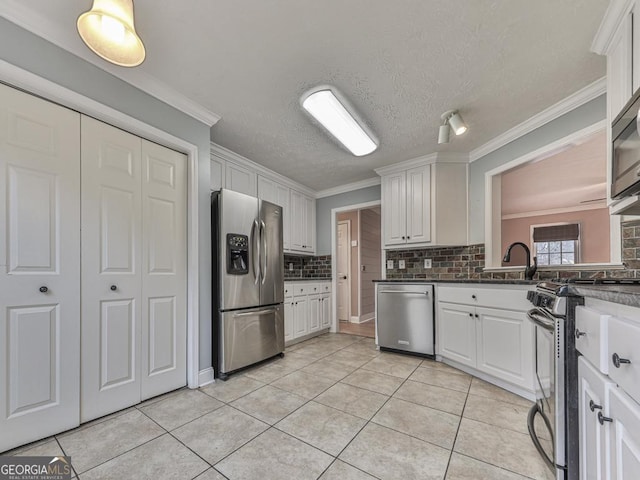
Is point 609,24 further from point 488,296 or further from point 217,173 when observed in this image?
point 217,173

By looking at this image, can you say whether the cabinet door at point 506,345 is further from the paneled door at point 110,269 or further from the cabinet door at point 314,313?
the paneled door at point 110,269

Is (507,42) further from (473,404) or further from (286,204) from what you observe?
(286,204)

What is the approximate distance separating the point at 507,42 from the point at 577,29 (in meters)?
0.35

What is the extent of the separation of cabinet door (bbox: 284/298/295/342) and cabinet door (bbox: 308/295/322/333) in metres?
0.39

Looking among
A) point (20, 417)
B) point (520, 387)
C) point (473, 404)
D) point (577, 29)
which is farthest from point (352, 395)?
point (577, 29)

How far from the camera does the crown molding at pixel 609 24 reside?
133 cm

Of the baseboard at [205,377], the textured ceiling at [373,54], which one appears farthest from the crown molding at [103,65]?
the baseboard at [205,377]

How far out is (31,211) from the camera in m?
1.50

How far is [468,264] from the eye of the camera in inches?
124

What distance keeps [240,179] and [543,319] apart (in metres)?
3.10

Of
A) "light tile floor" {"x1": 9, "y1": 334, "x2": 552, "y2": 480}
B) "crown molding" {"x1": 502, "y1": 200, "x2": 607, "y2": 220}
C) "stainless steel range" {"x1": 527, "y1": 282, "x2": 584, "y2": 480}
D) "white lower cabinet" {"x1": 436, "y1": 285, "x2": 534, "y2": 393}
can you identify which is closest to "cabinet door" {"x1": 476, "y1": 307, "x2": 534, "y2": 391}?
"white lower cabinet" {"x1": 436, "y1": 285, "x2": 534, "y2": 393}

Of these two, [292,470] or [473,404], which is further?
[473,404]

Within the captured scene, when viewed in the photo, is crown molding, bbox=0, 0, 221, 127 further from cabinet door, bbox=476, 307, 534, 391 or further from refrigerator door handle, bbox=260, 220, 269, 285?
cabinet door, bbox=476, 307, 534, 391

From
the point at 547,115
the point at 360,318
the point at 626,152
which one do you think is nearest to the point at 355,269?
the point at 360,318
